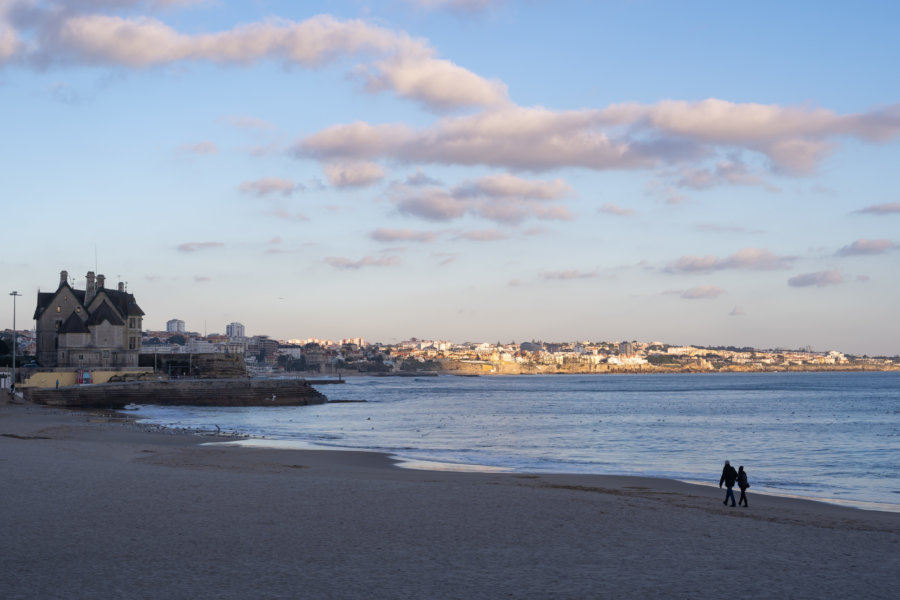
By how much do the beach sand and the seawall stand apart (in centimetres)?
5341

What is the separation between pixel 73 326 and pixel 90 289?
27.1 feet

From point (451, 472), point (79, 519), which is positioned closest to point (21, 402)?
point (451, 472)

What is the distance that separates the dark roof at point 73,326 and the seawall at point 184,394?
58.6 feet

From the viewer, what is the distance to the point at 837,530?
1709cm

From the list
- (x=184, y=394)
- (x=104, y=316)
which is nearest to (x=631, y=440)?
(x=184, y=394)

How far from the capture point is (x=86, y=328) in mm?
95562

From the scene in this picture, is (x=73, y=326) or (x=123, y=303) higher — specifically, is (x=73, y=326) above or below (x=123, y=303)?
below

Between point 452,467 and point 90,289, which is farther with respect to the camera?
point 90,289

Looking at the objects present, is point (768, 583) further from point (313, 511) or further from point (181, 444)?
point (181, 444)

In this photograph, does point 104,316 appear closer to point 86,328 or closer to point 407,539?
point 86,328

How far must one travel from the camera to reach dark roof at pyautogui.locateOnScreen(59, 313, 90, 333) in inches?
3730

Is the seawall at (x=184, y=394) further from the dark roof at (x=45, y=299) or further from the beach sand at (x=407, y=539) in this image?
the beach sand at (x=407, y=539)

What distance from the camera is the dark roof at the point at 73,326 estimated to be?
94750 mm

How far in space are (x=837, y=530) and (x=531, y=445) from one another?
2850 cm
